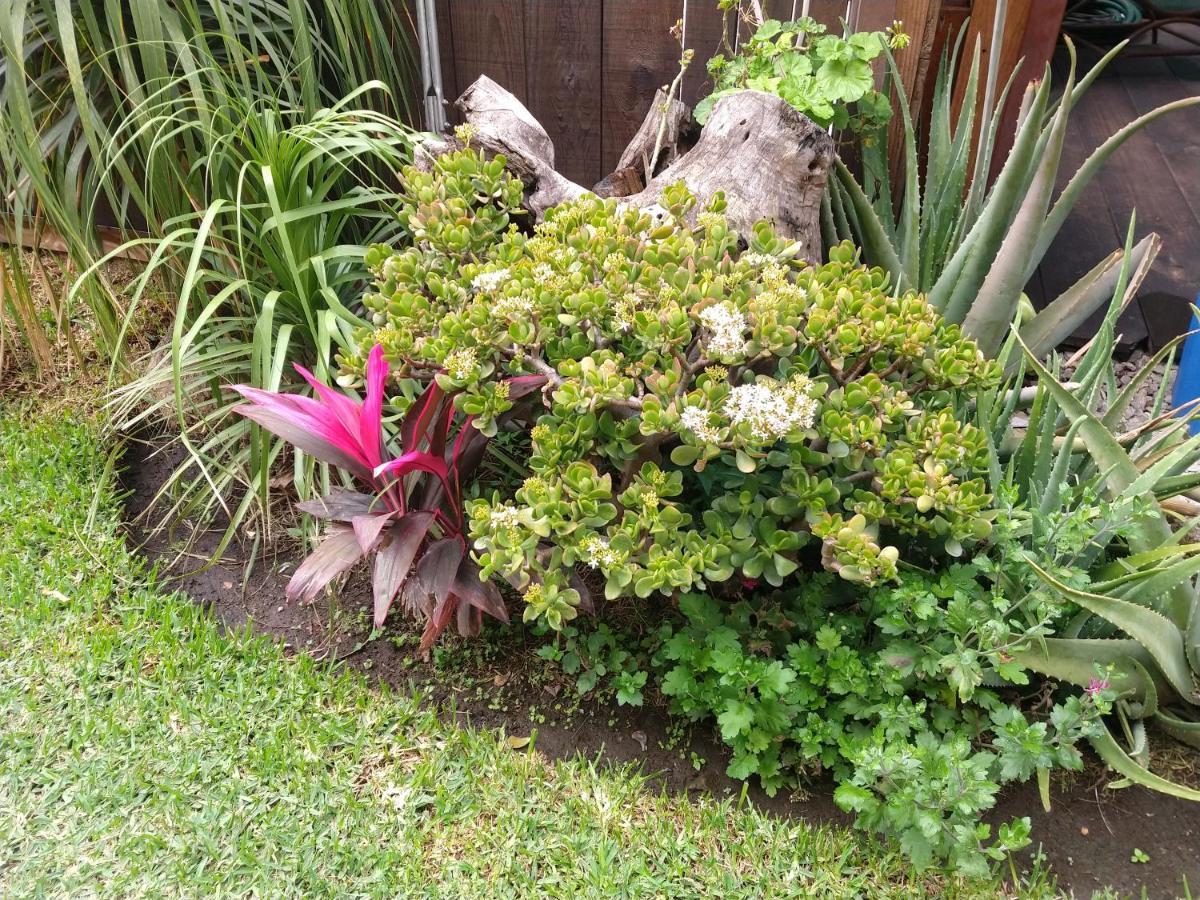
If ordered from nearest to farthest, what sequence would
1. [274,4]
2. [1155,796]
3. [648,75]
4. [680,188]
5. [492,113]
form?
[1155,796] → [680,188] → [492,113] → [274,4] → [648,75]

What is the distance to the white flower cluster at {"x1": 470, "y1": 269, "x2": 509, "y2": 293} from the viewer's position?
1896mm

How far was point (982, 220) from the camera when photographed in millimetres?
2346

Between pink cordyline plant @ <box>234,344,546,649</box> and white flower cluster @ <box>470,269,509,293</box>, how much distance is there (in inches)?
8.0

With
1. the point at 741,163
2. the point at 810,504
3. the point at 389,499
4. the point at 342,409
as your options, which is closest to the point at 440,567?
the point at 389,499

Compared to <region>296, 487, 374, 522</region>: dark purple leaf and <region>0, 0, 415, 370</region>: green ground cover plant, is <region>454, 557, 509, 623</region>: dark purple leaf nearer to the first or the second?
<region>296, 487, 374, 522</region>: dark purple leaf

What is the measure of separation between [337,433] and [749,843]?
1.23m

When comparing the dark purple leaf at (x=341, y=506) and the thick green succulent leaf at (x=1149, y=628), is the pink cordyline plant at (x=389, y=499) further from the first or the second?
the thick green succulent leaf at (x=1149, y=628)

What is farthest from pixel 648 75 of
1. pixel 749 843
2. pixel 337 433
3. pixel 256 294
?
pixel 749 843

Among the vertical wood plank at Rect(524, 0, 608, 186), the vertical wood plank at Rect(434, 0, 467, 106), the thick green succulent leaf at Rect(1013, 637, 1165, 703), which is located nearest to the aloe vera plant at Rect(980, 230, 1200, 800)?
the thick green succulent leaf at Rect(1013, 637, 1165, 703)

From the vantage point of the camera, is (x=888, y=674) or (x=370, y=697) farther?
(x=370, y=697)

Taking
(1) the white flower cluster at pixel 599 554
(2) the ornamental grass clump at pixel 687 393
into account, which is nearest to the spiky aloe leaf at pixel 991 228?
(2) the ornamental grass clump at pixel 687 393

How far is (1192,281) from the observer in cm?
338

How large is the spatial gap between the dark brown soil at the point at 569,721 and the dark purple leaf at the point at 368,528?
474 millimetres

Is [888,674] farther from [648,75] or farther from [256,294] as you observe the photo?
[648,75]
